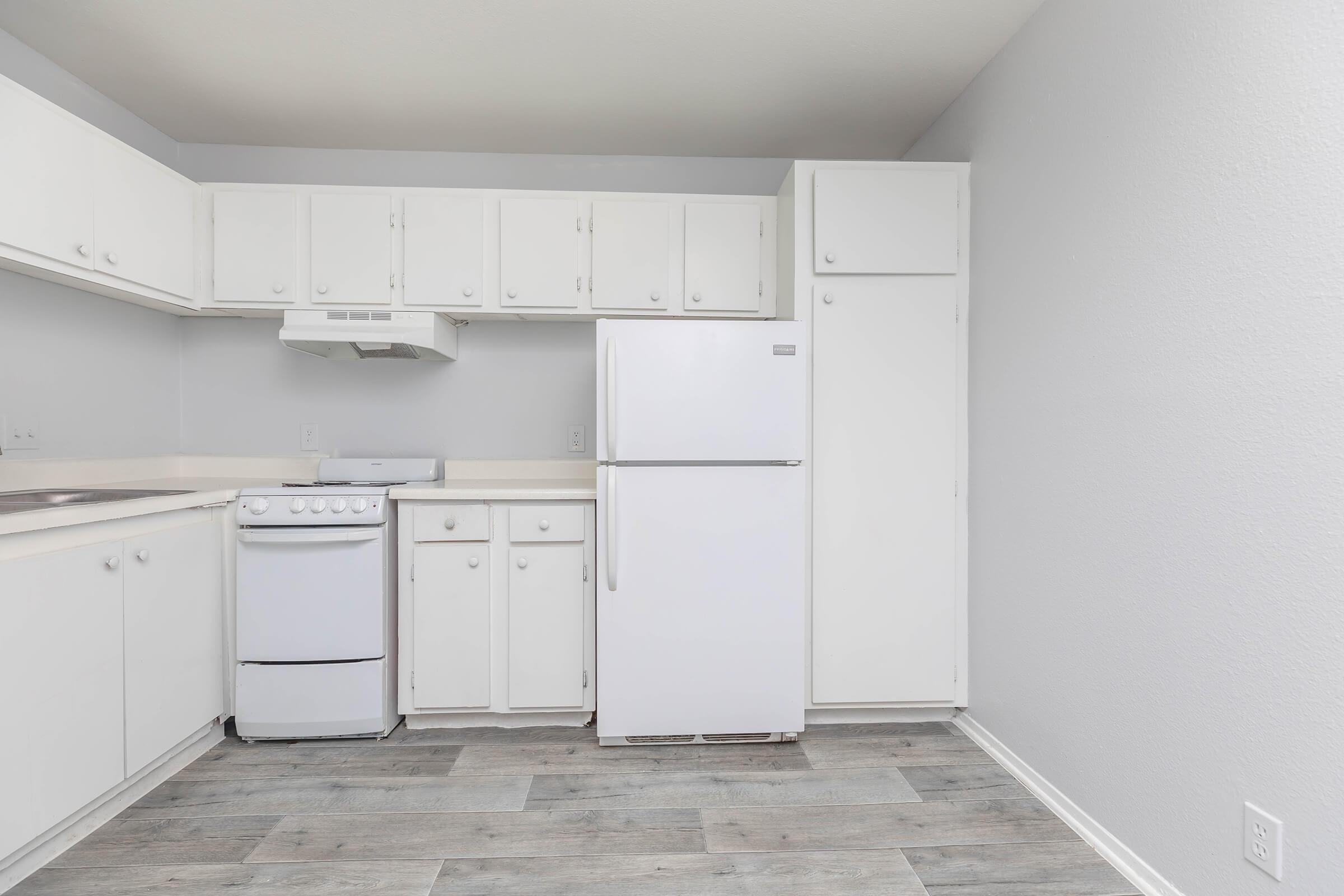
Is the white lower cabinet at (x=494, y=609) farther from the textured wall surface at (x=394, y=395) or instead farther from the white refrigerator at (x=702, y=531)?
the textured wall surface at (x=394, y=395)

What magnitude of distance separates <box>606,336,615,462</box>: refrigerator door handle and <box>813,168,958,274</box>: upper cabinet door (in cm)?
85

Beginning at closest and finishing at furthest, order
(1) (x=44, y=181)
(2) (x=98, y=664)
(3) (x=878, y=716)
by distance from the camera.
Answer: (2) (x=98, y=664) → (1) (x=44, y=181) → (3) (x=878, y=716)

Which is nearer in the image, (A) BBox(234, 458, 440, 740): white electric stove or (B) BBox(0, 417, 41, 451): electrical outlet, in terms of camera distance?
(B) BBox(0, 417, 41, 451): electrical outlet

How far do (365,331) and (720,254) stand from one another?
1.49 meters

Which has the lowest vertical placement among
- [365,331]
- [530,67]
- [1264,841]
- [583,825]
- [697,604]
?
[583,825]

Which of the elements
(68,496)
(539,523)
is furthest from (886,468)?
(68,496)

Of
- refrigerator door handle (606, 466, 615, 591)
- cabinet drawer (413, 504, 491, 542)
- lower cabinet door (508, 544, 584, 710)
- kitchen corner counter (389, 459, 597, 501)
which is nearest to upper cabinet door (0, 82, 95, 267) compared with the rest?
kitchen corner counter (389, 459, 597, 501)

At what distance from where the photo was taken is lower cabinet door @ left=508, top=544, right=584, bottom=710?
2.48 metres

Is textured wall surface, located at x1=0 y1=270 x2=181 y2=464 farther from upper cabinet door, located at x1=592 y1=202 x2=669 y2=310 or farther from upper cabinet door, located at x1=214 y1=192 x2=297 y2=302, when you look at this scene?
upper cabinet door, located at x1=592 y1=202 x2=669 y2=310

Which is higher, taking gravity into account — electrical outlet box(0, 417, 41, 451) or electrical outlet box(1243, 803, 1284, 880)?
electrical outlet box(0, 417, 41, 451)

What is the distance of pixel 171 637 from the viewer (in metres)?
2.13

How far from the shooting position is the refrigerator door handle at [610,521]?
231cm

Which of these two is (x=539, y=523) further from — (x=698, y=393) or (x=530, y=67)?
(x=530, y=67)

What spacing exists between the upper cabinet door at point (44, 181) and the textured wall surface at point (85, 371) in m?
0.36
